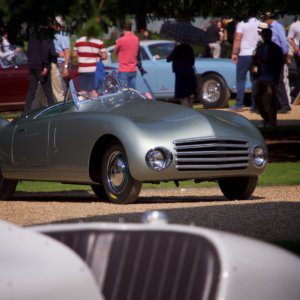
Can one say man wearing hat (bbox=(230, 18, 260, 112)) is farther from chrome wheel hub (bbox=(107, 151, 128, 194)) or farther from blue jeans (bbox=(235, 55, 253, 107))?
chrome wheel hub (bbox=(107, 151, 128, 194))

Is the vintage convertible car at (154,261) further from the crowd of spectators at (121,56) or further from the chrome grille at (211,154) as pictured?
the crowd of spectators at (121,56)

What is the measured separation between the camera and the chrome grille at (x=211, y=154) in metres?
12.4

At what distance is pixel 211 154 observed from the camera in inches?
494

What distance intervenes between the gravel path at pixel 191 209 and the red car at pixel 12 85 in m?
13.9

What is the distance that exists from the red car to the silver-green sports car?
1463 cm

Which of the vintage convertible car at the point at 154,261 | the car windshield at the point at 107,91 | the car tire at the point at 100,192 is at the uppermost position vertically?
the vintage convertible car at the point at 154,261

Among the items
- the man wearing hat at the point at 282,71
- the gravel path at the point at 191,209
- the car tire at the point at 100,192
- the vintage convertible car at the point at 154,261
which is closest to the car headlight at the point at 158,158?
the gravel path at the point at 191,209

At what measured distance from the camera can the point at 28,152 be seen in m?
14.0

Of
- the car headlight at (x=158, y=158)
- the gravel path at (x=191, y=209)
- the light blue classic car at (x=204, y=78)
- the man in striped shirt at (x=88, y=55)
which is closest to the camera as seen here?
the gravel path at (x=191, y=209)

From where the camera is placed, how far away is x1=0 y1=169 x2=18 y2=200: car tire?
47.4ft

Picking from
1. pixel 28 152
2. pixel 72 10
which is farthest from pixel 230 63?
pixel 72 10

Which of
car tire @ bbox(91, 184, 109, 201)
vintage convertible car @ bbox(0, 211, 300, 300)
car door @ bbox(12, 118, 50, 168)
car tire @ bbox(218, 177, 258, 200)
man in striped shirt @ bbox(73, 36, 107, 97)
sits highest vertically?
vintage convertible car @ bbox(0, 211, 300, 300)

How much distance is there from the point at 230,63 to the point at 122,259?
23741 mm

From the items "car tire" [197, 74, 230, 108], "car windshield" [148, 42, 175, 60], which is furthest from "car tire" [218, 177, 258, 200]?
"car windshield" [148, 42, 175, 60]
